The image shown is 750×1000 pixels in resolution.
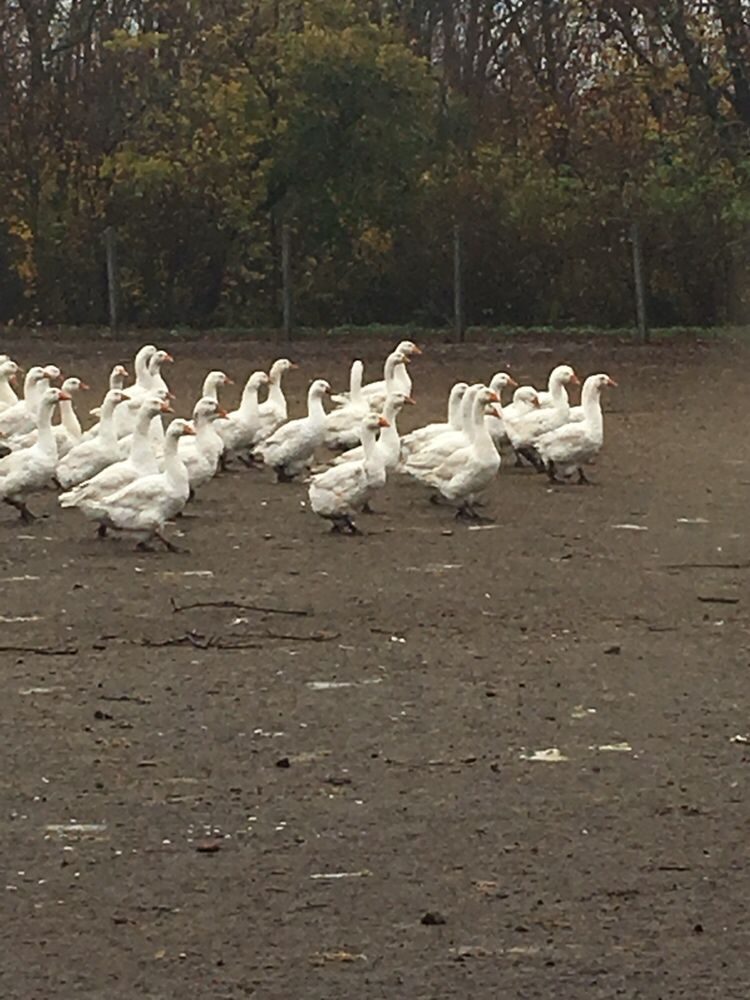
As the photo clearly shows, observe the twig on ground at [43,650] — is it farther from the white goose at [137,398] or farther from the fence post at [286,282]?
the fence post at [286,282]

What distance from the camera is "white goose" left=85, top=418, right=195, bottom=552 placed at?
1445 cm

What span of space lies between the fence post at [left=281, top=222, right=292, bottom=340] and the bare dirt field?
63.5 ft

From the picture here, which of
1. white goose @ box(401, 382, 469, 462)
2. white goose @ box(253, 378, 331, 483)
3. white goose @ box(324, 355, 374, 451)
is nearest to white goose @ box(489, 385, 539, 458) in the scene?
white goose @ box(401, 382, 469, 462)

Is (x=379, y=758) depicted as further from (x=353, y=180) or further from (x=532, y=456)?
(x=353, y=180)

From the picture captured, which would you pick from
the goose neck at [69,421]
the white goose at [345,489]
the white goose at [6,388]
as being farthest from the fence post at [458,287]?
the white goose at [345,489]

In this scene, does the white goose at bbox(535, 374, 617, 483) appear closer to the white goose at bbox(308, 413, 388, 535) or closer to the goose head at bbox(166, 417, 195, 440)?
the white goose at bbox(308, 413, 388, 535)

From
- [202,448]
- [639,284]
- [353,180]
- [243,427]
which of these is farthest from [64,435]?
[353,180]

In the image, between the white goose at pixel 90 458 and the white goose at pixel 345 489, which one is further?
the white goose at pixel 90 458

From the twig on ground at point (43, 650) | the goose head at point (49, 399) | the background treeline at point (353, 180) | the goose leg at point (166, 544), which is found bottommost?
the goose leg at point (166, 544)

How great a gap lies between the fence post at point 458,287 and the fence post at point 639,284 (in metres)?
2.46

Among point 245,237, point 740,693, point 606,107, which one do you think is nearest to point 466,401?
point 740,693

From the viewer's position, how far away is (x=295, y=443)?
18.1 metres

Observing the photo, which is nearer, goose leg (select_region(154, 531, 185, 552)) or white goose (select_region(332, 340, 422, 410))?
goose leg (select_region(154, 531, 185, 552))

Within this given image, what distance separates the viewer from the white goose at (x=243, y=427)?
62.9 ft
